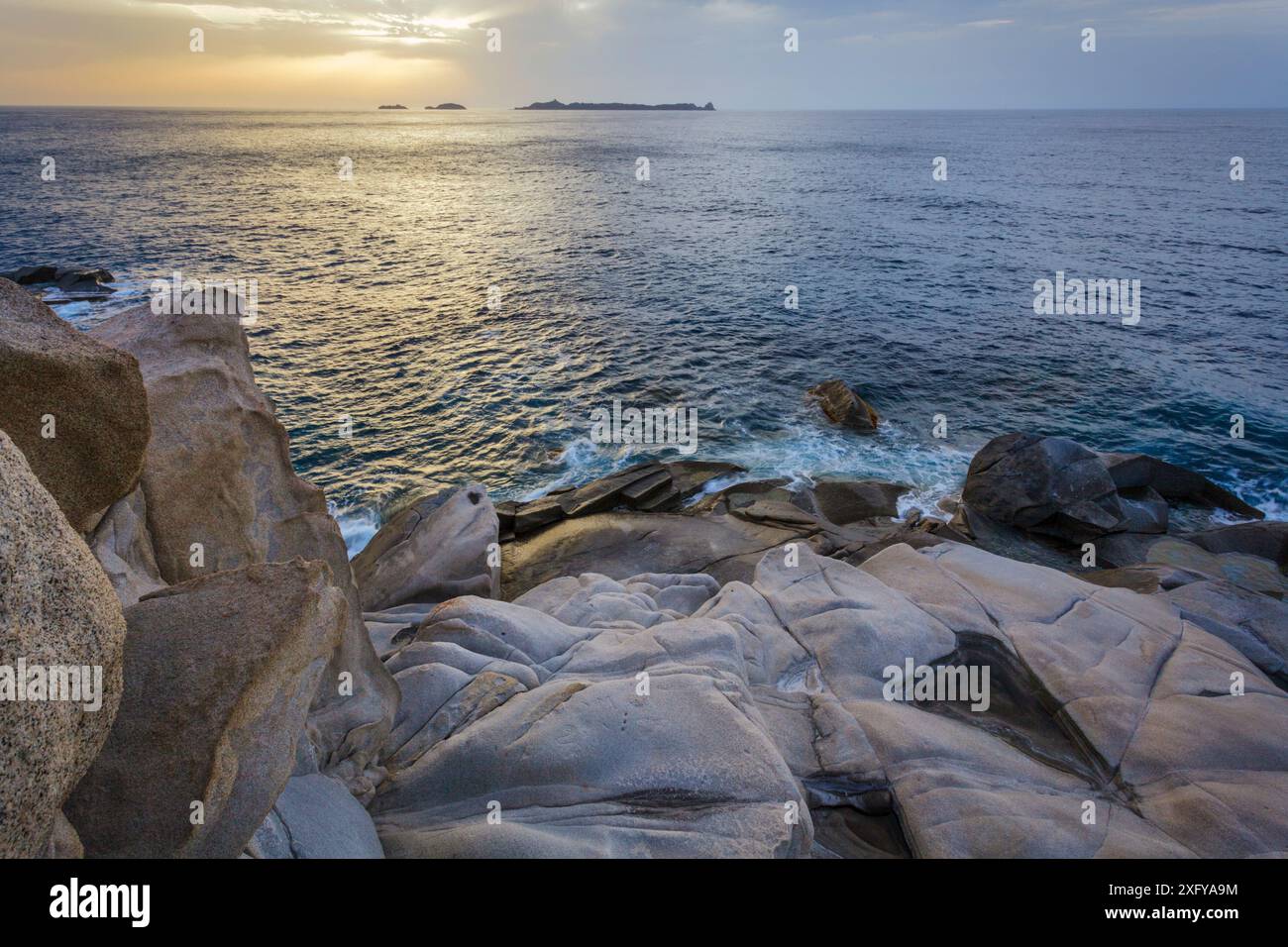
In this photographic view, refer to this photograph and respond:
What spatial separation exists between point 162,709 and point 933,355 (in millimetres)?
35238

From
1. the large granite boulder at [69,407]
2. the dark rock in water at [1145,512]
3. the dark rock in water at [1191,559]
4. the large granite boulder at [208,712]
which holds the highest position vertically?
the large granite boulder at [69,407]

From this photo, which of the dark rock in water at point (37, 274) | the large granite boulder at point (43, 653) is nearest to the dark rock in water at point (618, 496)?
the large granite boulder at point (43, 653)

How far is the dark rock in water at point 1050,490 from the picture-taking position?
19.7 m

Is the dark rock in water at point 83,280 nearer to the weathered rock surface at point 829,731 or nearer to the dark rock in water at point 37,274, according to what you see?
the dark rock in water at point 37,274

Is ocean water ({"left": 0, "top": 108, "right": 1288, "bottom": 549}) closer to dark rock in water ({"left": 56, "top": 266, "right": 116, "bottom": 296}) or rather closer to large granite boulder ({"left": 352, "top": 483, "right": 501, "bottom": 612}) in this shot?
dark rock in water ({"left": 56, "top": 266, "right": 116, "bottom": 296})

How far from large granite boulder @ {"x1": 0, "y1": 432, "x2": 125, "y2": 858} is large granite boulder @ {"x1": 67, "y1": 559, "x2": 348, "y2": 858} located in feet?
2.04

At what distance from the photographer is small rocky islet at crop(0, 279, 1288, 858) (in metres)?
4.84

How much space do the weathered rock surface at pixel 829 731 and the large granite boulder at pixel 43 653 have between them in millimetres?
3741

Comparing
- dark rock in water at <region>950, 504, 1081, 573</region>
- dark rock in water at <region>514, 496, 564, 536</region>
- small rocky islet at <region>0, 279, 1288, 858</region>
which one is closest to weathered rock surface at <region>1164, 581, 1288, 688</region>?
small rocky islet at <region>0, 279, 1288, 858</region>

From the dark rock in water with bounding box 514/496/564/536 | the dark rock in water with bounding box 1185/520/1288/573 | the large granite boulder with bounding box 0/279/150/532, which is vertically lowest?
the dark rock in water with bounding box 1185/520/1288/573

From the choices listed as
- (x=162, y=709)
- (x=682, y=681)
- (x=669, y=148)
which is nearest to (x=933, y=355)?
(x=682, y=681)

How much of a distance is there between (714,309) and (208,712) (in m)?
38.3

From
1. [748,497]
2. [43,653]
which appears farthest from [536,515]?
[43,653]

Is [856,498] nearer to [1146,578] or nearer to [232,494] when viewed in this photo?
[1146,578]
